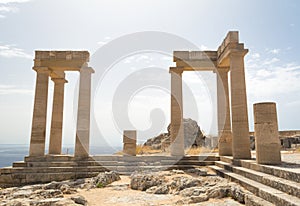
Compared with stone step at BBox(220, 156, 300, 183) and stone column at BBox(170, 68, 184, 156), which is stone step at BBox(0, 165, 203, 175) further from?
stone step at BBox(220, 156, 300, 183)

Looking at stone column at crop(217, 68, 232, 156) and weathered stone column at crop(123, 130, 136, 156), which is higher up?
stone column at crop(217, 68, 232, 156)

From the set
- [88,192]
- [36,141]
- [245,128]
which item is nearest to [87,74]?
[36,141]

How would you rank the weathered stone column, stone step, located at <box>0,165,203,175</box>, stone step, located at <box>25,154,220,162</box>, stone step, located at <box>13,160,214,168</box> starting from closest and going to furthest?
1. stone step, located at <box>0,165,203,175</box>
2. stone step, located at <box>13,160,214,168</box>
3. stone step, located at <box>25,154,220,162</box>
4. the weathered stone column

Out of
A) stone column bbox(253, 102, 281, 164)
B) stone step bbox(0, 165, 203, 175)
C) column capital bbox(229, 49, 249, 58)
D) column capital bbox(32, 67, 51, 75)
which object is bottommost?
stone step bbox(0, 165, 203, 175)

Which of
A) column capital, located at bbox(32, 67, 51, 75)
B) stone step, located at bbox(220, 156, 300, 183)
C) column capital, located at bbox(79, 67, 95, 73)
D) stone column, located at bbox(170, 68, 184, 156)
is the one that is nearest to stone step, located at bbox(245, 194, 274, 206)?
stone step, located at bbox(220, 156, 300, 183)

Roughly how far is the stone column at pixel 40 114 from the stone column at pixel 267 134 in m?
13.9

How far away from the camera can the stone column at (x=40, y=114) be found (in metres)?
16.7

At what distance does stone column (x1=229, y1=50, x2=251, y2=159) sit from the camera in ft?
45.4

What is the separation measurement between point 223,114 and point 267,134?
7.61m

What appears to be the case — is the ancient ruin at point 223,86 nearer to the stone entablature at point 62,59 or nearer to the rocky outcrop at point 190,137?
the stone entablature at point 62,59

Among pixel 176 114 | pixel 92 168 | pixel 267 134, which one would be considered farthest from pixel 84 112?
pixel 267 134

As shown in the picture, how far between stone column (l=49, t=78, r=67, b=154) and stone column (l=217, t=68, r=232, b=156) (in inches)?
494

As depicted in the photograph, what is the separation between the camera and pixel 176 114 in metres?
17.4

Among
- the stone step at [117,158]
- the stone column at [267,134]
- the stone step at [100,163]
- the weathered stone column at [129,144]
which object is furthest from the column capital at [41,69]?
the stone column at [267,134]
